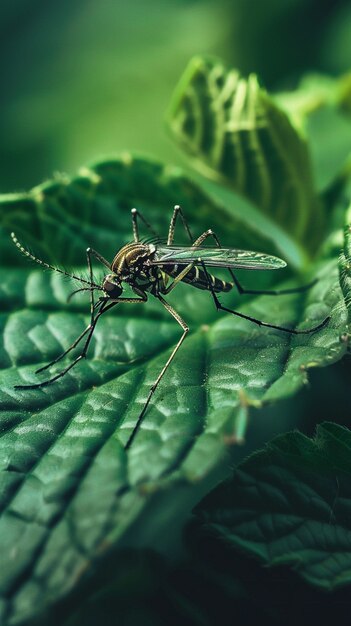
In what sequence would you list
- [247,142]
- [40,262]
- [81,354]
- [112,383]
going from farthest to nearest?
[247,142] → [40,262] → [81,354] → [112,383]

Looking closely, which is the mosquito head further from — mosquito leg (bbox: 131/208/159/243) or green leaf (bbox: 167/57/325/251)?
green leaf (bbox: 167/57/325/251)

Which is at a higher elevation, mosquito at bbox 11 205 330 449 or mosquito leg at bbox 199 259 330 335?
mosquito at bbox 11 205 330 449

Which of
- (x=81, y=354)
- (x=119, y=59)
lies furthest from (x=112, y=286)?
(x=119, y=59)

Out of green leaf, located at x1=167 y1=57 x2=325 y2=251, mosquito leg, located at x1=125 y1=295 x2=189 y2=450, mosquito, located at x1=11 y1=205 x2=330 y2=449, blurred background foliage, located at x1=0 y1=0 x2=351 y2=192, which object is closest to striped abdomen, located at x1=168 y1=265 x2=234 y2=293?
mosquito, located at x1=11 y1=205 x2=330 y2=449

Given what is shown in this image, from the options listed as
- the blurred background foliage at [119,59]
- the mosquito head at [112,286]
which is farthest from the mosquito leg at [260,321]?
the blurred background foliage at [119,59]

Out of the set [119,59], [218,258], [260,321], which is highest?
[119,59]

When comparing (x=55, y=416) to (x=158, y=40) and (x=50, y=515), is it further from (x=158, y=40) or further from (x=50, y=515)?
(x=158, y=40)

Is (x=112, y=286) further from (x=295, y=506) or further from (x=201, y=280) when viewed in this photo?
(x=295, y=506)
